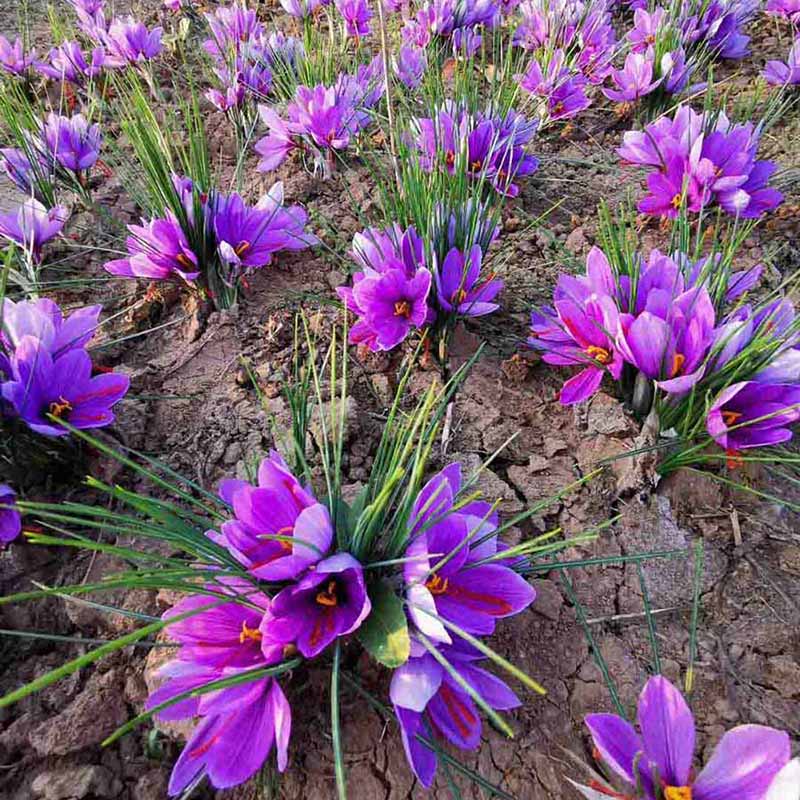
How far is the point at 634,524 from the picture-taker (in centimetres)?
101

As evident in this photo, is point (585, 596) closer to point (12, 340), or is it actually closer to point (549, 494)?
point (549, 494)

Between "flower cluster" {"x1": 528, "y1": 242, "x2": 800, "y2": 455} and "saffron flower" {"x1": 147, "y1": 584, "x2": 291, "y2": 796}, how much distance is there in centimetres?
64

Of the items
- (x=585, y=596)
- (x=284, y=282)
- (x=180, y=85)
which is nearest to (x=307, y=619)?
(x=585, y=596)

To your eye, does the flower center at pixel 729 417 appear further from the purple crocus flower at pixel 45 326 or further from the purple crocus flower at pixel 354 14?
the purple crocus flower at pixel 354 14

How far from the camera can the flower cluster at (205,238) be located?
3.88ft

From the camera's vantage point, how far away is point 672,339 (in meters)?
0.95

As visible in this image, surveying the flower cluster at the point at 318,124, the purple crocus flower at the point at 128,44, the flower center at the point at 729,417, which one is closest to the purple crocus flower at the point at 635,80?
the flower cluster at the point at 318,124

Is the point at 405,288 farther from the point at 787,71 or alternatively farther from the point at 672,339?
the point at 787,71

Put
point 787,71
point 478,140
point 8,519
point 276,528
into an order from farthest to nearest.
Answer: point 787,71 < point 478,140 < point 8,519 < point 276,528

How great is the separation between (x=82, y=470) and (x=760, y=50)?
275 cm

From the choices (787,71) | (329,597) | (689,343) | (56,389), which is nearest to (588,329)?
(689,343)

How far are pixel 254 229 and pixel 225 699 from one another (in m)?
0.90

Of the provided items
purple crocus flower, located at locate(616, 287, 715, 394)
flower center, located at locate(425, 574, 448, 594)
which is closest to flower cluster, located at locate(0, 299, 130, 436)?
flower center, located at locate(425, 574, 448, 594)

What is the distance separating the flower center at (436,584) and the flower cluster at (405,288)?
481 millimetres
